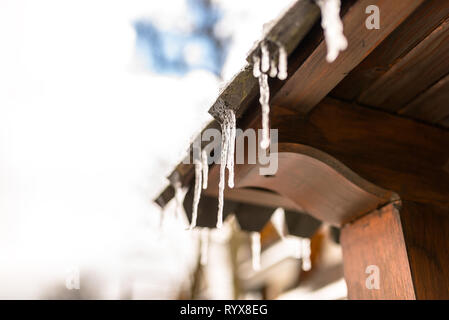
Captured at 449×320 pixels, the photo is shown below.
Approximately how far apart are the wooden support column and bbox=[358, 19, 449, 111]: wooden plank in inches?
25.3

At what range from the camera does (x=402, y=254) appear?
7.34 feet

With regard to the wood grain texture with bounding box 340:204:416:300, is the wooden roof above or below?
above

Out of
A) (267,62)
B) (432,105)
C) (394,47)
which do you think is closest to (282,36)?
(267,62)

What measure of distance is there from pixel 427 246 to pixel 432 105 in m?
0.86

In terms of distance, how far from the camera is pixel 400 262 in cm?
224

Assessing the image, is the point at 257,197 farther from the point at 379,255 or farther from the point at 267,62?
the point at 267,62

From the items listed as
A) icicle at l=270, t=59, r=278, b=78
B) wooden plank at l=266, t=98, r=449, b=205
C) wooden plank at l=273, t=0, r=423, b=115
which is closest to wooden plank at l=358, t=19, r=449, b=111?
wooden plank at l=266, t=98, r=449, b=205

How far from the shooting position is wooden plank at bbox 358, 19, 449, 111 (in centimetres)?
203

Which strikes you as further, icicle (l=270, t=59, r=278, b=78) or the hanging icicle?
the hanging icicle

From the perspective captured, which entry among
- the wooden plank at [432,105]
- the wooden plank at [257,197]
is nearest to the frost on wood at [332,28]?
the wooden plank at [432,105]

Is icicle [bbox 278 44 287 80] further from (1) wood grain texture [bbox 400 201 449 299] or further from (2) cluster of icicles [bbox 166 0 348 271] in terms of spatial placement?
(1) wood grain texture [bbox 400 201 449 299]

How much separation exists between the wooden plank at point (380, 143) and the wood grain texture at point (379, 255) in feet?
0.73

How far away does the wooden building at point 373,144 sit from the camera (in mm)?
1961
